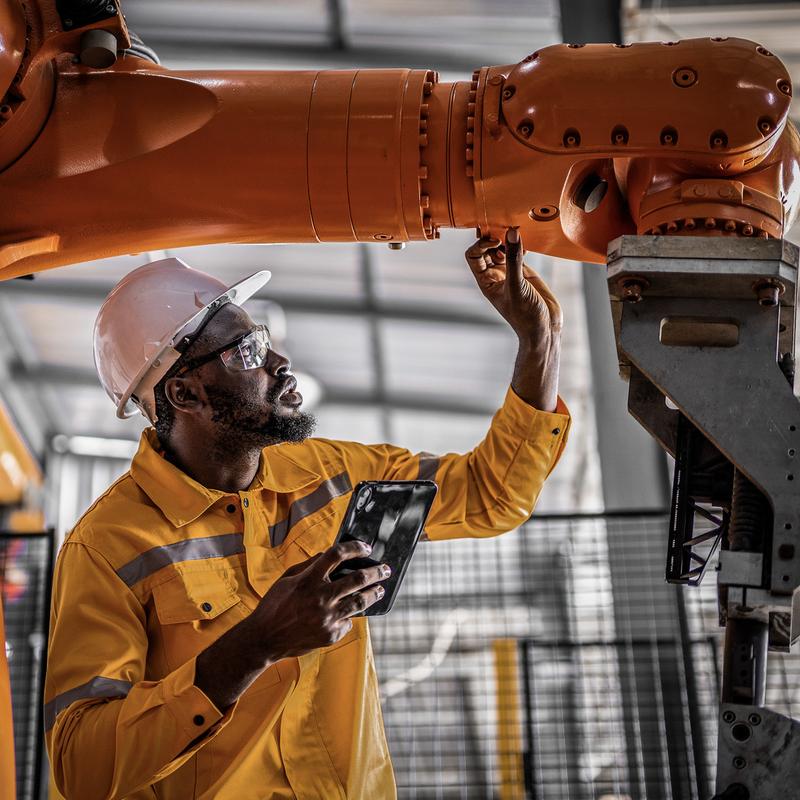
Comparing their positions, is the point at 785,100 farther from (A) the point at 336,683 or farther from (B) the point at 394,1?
(B) the point at 394,1

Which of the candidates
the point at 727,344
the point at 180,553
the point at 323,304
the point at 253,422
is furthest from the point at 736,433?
the point at 323,304

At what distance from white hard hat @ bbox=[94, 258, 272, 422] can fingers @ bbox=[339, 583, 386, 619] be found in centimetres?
130

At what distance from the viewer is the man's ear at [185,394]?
3.51 metres

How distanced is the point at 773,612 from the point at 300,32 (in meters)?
6.67

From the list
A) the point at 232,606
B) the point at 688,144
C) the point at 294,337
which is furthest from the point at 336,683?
the point at 294,337

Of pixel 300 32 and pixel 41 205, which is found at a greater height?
pixel 300 32

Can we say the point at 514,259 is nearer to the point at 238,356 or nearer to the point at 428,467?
the point at 428,467

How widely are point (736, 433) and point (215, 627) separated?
1485 millimetres

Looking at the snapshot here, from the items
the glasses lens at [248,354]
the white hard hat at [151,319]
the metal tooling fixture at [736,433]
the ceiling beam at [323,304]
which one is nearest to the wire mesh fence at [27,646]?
the white hard hat at [151,319]

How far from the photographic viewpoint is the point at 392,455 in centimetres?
353

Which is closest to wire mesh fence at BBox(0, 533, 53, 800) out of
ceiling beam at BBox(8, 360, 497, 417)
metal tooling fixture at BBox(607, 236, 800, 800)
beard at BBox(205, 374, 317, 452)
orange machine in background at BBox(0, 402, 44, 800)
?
beard at BBox(205, 374, 317, 452)

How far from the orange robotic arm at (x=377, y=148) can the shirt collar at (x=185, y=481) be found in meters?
0.73

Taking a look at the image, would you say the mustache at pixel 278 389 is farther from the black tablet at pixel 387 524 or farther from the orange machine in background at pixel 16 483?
the orange machine in background at pixel 16 483

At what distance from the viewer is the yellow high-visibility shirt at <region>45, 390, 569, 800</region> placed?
8.59ft
